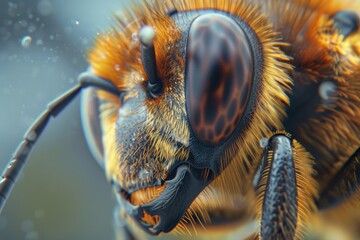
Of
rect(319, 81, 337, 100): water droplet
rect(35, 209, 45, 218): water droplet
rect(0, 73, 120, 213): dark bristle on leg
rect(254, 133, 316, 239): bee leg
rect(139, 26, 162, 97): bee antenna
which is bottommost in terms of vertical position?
rect(35, 209, 45, 218): water droplet

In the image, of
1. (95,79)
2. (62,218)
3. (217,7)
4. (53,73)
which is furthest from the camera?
(62,218)

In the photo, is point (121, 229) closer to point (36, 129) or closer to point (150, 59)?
point (36, 129)

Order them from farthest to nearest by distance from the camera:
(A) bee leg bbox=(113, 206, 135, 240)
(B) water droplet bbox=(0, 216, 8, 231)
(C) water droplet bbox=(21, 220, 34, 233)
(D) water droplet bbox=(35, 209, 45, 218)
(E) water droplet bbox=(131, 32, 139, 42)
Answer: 1. (D) water droplet bbox=(35, 209, 45, 218)
2. (C) water droplet bbox=(21, 220, 34, 233)
3. (B) water droplet bbox=(0, 216, 8, 231)
4. (A) bee leg bbox=(113, 206, 135, 240)
5. (E) water droplet bbox=(131, 32, 139, 42)

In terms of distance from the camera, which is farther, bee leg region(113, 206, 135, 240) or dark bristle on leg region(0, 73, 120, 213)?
bee leg region(113, 206, 135, 240)

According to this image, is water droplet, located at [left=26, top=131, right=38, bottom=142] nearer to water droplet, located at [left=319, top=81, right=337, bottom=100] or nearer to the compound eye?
the compound eye

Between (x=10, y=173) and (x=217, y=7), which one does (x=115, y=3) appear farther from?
(x=10, y=173)

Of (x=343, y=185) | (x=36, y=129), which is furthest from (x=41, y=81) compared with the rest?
(x=343, y=185)

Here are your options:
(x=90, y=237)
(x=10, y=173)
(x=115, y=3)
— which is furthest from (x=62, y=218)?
(x=115, y=3)

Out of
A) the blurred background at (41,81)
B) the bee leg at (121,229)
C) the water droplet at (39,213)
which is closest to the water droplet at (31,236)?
the blurred background at (41,81)

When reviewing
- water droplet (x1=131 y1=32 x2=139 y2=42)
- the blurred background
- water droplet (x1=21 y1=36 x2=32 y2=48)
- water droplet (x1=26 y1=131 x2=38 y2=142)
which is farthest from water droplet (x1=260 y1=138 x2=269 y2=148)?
water droplet (x1=21 y1=36 x2=32 y2=48)
